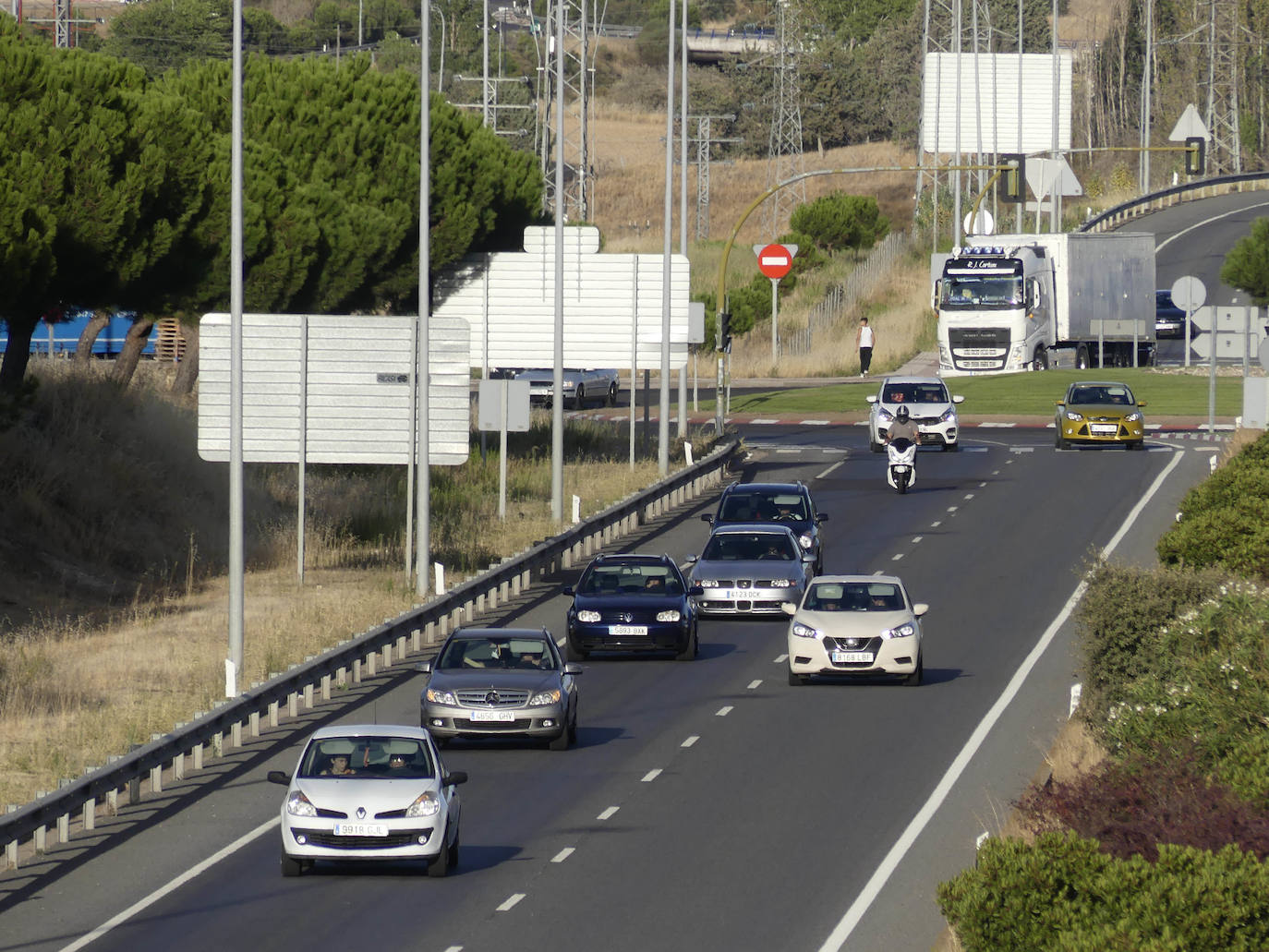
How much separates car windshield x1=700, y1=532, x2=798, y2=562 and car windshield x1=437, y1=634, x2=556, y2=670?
10.2 meters

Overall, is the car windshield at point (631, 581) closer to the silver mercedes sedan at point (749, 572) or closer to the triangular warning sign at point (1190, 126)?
the silver mercedes sedan at point (749, 572)

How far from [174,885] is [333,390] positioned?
20205 millimetres

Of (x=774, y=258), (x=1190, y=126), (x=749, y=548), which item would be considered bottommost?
(x=749, y=548)

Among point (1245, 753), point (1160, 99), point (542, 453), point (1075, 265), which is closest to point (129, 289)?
point (542, 453)

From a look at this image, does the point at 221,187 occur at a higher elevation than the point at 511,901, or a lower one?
higher

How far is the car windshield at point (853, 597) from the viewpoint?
2861 cm

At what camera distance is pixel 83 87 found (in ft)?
129

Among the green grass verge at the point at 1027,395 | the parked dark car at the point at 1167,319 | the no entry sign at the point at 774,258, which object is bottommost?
the green grass verge at the point at 1027,395

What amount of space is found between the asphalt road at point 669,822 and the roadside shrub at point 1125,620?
94 centimetres

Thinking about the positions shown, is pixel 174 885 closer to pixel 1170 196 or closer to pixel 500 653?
pixel 500 653

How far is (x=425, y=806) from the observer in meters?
18.0

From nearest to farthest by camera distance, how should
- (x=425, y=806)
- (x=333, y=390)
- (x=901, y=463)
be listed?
(x=425, y=806), (x=333, y=390), (x=901, y=463)

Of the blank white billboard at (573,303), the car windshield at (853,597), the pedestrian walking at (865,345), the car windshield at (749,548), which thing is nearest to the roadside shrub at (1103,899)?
the car windshield at (853,597)

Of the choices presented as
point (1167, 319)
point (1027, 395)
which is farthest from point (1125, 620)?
point (1167, 319)
